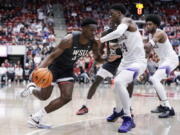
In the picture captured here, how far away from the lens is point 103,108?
783 cm

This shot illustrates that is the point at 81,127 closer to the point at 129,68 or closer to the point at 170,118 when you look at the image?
the point at 129,68

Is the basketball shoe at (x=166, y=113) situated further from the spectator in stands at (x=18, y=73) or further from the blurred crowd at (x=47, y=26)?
the spectator in stands at (x=18, y=73)

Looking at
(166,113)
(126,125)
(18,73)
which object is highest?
(126,125)

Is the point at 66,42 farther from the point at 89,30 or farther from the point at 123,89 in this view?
the point at 123,89

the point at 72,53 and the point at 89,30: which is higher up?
the point at 89,30

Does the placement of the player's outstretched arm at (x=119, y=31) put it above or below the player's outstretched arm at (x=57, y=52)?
above

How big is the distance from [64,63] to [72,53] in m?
0.20

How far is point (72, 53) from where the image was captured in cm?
552

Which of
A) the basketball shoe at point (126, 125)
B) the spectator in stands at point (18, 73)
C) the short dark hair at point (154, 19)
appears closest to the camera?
the basketball shoe at point (126, 125)

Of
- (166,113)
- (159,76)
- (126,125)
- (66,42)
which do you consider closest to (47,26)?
(159,76)

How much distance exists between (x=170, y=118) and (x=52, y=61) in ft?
7.91

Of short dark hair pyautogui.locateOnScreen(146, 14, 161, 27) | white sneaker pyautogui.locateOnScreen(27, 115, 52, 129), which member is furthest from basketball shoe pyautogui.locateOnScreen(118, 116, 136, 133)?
short dark hair pyautogui.locateOnScreen(146, 14, 161, 27)

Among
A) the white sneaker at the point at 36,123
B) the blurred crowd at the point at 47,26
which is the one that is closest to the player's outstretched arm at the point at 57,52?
the white sneaker at the point at 36,123

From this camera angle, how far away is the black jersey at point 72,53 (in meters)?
5.48
